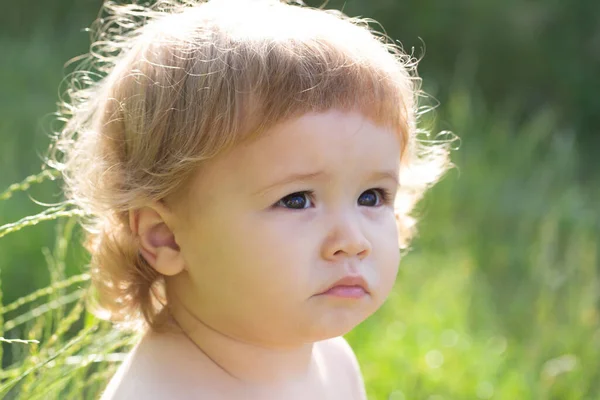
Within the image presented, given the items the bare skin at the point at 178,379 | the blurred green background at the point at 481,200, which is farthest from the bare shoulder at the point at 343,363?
the blurred green background at the point at 481,200

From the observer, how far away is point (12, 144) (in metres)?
3.85

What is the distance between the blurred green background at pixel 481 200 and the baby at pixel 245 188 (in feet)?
1.47

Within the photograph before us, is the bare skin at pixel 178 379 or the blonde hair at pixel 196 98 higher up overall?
the blonde hair at pixel 196 98

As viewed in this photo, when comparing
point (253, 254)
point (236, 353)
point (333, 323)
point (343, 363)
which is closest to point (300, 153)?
point (253, 254)

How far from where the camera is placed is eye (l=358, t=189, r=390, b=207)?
5.96 feet

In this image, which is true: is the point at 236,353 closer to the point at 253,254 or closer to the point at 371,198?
the point at 253,254

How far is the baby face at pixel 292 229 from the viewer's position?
169cm

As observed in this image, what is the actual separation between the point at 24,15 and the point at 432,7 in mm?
2543

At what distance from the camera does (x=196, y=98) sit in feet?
5.63

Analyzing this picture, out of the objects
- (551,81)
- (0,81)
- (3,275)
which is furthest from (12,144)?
(551,81)

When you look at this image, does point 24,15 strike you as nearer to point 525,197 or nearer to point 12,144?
point 12,144

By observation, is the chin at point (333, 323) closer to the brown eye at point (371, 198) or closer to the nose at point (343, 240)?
the nose at point (343, 240)

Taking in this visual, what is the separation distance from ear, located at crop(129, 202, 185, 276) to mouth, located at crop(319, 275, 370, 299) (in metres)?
0.29

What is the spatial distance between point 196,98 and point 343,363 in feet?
2.48
